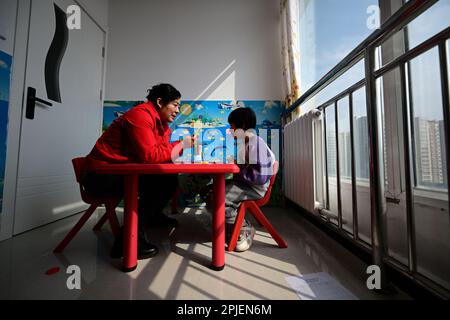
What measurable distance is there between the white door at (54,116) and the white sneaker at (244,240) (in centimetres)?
159

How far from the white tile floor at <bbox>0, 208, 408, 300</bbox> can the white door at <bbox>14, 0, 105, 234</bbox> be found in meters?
0.33

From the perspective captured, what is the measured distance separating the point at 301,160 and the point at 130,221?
1.26 m

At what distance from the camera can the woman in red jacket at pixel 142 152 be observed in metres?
1.01

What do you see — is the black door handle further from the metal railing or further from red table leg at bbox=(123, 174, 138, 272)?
the metal railing

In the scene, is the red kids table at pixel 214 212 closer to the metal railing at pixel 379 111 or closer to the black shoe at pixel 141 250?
the black shoe at pixel 141 250

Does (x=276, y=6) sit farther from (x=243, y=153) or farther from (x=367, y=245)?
(x=367, y=245)

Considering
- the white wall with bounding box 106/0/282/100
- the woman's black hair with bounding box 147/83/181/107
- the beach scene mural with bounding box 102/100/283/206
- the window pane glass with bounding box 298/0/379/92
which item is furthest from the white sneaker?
the white wall with bounding box 106/0/282/100

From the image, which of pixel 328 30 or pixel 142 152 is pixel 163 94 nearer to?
pixel 142 152

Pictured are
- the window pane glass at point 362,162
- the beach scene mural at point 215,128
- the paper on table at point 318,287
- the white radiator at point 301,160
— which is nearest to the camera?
the paper on table at point 318,287

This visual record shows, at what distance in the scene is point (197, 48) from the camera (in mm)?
2436

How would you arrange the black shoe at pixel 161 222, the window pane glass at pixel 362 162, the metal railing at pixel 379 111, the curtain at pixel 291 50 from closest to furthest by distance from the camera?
1. the metal railing at pixel 379 111
2. the window pane glass at pixel 362 162
3. the black shoe at pixel 161 222
4. the curtain at pixel 291 50

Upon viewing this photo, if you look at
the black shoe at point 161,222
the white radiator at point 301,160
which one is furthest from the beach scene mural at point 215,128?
the black shoe at point 161,222

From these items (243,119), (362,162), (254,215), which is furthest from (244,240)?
(362,162)
